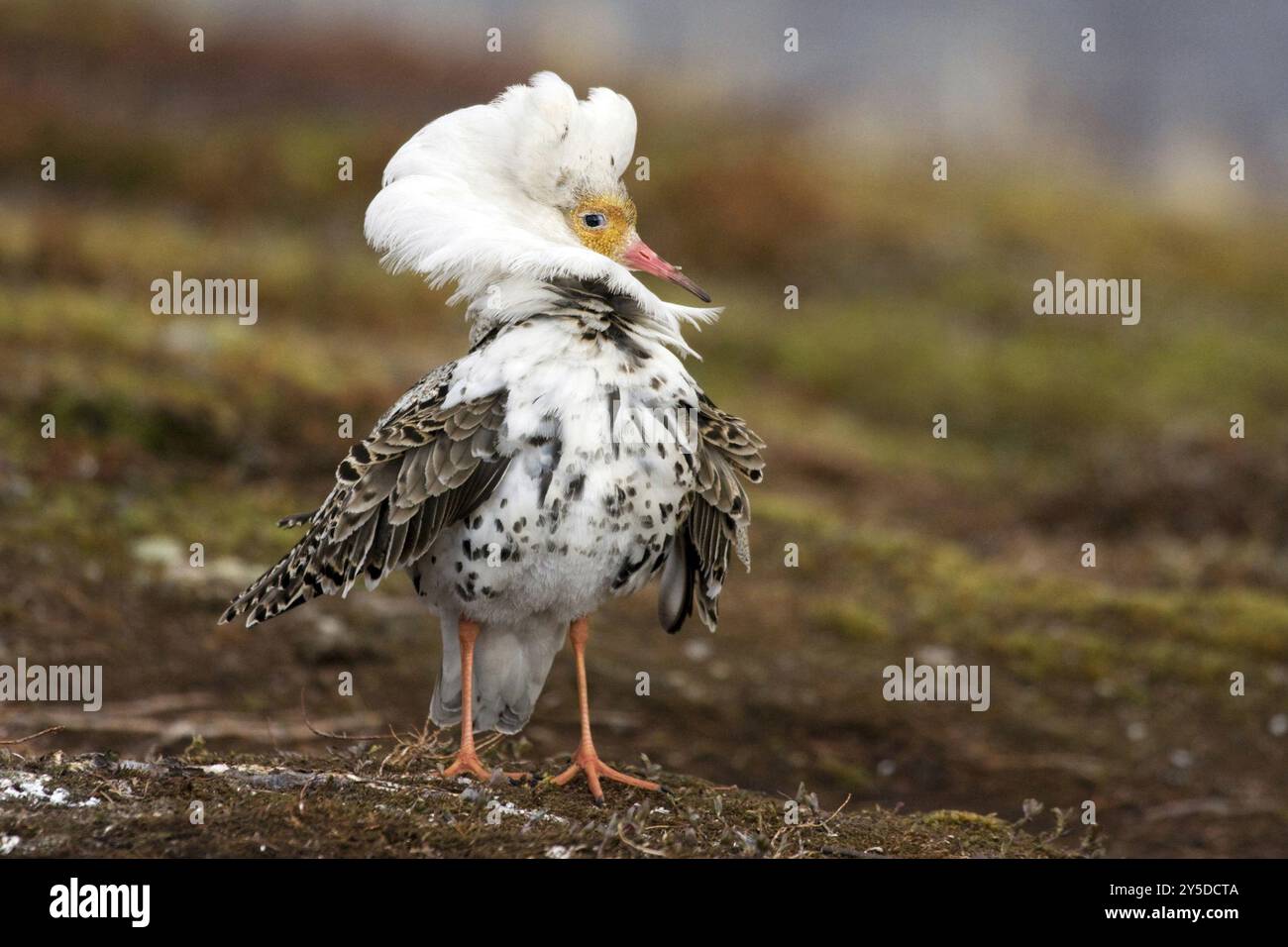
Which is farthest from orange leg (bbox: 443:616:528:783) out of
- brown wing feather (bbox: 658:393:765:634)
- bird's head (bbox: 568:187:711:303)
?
bird's head (bbox: 568:187:711:303)

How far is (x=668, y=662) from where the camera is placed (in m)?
10.0

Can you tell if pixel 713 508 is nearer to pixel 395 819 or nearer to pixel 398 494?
pixel 398 494

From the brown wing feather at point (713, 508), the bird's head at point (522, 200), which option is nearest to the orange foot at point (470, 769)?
the brown wing feather at point (713, 508)

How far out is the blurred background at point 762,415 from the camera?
919 cm

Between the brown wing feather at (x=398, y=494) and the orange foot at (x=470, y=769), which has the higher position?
the brown wing feather at (x=398, y=494)

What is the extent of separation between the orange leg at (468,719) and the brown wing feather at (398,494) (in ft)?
1.55

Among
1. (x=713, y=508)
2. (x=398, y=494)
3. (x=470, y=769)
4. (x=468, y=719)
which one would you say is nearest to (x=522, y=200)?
(x=398, y=494)

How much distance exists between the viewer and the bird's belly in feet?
20.0

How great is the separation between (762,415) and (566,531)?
10.5m

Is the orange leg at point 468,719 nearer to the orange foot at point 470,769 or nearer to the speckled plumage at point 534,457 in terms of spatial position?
the orange foot at point 470,769

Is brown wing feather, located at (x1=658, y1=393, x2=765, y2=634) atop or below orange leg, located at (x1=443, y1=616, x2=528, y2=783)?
atop

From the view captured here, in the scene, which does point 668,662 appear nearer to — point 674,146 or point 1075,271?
point 1075,271

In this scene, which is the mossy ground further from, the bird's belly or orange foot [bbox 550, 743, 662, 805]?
the bird's belly
